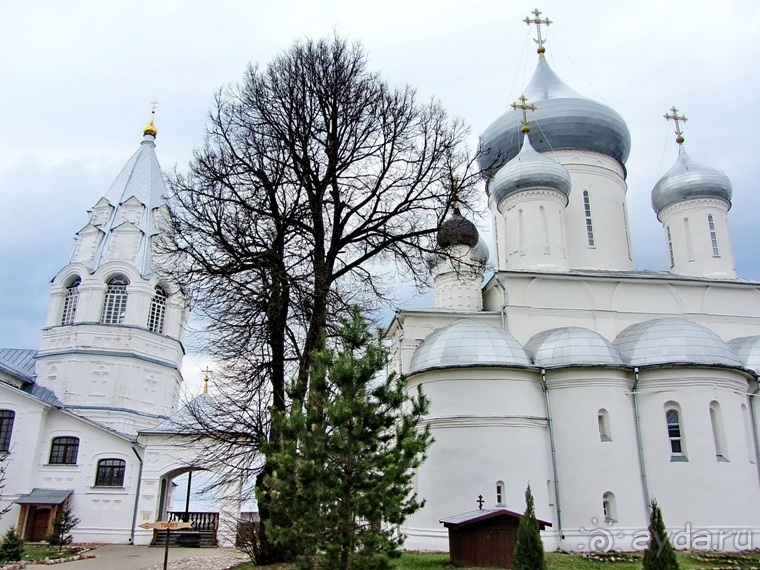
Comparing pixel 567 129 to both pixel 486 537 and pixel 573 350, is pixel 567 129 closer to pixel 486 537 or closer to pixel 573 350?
pixel 573 350

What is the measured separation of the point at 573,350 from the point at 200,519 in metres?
15.2

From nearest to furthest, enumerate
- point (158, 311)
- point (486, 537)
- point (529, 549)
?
point (529, 549)
point (486, 537)
point (158, 311)

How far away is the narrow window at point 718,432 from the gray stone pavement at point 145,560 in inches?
424

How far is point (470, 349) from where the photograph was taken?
14.8 m

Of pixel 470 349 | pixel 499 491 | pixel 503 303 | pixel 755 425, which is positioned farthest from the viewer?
pixel 503 303

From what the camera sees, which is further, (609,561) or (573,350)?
(573,350)

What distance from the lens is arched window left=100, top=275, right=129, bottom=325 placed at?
2459 cm

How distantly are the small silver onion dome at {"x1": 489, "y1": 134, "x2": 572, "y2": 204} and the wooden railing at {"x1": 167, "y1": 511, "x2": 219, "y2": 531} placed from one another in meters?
15.0

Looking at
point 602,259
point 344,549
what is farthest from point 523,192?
point 344,549

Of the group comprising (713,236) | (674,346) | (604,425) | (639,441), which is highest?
(713,236)

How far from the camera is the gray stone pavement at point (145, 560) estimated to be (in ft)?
41.6

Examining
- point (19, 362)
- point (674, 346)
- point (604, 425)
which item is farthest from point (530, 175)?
point (19, 362)

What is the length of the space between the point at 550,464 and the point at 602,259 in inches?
333

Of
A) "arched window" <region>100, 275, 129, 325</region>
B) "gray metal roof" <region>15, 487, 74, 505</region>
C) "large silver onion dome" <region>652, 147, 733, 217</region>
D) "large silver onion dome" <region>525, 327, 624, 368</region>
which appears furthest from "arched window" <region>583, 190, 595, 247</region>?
"gray metal roof" <region>15, 487, 74, 505</region>
